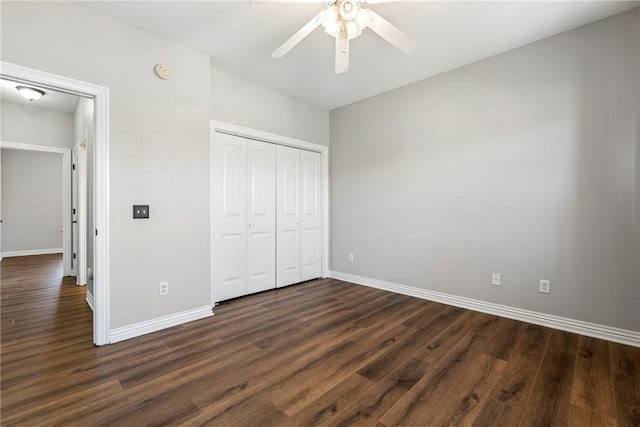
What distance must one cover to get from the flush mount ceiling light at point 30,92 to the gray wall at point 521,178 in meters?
4.43

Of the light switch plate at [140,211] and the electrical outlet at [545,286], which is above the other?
the light switch plate at [140,211]

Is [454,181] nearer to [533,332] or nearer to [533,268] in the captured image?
[533,268]

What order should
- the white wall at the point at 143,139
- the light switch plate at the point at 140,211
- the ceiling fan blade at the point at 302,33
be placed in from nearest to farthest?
the ceiling fan blade at the point at 302,33 < the white wall at the point at 143,139 < the light switch plate at the point at 140,211

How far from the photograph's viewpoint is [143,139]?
246 centimetres

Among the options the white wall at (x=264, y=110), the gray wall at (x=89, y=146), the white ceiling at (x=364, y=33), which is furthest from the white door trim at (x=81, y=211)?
the white ceiling at (x=364, y=33)

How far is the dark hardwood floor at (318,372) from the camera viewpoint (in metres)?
1.50

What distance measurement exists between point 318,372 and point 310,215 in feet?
8.62

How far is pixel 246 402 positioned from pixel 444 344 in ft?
5.26

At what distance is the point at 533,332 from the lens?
2482 mm

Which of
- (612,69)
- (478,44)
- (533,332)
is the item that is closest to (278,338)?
(533,332)

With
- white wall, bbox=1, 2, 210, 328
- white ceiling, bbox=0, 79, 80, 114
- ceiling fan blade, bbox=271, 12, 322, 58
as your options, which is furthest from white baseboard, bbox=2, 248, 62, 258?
ceiling fan blade, bbox=271, 12, 322, 58

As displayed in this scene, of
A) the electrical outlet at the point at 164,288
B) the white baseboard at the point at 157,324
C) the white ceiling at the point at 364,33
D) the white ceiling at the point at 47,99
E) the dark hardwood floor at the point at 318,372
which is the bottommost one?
the dark hardwood floor at the point at 318,372

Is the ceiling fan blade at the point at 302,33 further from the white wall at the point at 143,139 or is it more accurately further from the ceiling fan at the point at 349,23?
the white wall at the point at 143,139

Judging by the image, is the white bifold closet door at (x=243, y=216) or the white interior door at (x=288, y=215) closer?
the white bifold closet door at (x=243, y=216)
